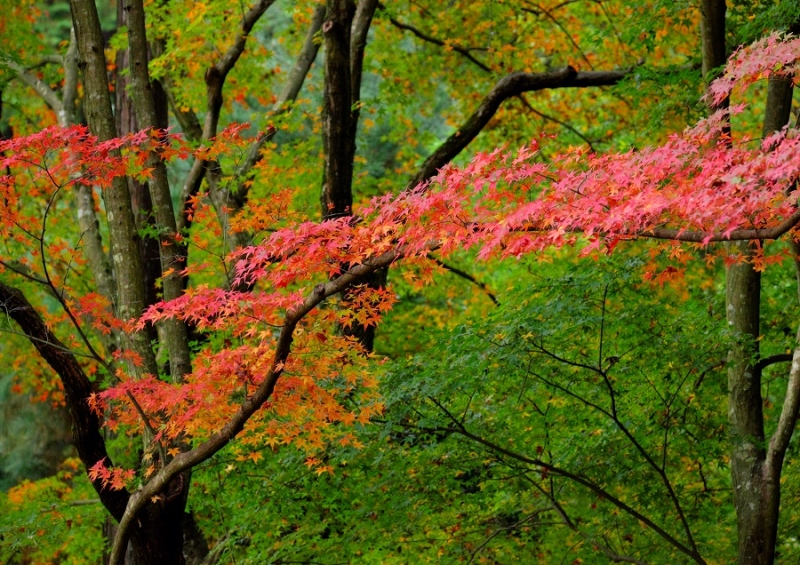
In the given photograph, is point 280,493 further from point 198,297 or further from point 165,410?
point 198,297

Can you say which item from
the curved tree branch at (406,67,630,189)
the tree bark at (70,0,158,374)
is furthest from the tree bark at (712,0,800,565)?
the tree bark at (70,0,158,374)

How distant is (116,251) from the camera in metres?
5.73

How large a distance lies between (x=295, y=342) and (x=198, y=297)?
59cm

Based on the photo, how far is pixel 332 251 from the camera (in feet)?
12.1

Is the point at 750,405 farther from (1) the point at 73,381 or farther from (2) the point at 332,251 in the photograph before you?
(1) the point at 73,381

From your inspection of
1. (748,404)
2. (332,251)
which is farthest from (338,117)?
(748,404)

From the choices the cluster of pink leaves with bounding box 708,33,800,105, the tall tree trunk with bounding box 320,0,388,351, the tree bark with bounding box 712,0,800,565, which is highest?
the tall tree trunk with bounding box 320,0,388,351

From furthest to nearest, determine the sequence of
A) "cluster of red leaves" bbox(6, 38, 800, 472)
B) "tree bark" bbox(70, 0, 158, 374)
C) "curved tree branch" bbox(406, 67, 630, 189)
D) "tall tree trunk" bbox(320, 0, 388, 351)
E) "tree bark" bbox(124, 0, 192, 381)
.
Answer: "curved tree branch" bbox(406, 67, 630, 189) < "tall tree trunk" bbox(320, 0, 388, 351) < "tree bark" bbox(124, 0, 192, 381) < "tree bark" bbox(70, 0, 158, 374) < "cluster of red leaves" bbox(6, 38, 800, 472)

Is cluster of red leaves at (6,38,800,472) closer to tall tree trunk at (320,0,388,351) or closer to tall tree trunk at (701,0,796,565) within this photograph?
tall tree trunk at (701,0,796,565)

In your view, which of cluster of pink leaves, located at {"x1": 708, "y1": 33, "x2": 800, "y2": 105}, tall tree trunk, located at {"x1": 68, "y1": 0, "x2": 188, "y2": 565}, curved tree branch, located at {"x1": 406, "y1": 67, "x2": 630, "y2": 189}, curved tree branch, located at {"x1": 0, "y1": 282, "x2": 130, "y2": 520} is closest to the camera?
cluster of pink leaves, located at {"x1": 708, "y1": 33, "x2": 800, "y2": 105}

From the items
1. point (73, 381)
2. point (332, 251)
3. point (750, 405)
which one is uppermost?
point (332, 251)

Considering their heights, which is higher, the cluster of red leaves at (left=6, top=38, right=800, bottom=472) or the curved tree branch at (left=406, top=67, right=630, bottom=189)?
the curved tree branch at (left=406, top=67, right=630, bottom=189)

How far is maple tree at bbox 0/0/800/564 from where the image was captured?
3.33 meters

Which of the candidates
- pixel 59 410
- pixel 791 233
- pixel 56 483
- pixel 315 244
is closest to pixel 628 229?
pixel 791 233
